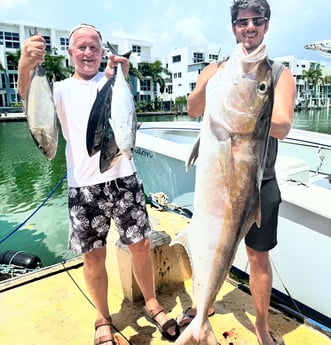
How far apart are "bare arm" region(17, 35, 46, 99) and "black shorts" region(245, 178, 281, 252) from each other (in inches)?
61.4

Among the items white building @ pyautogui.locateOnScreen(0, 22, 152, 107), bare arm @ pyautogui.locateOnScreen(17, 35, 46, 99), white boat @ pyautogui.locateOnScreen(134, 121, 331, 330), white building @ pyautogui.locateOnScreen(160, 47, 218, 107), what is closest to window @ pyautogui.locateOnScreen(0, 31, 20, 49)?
white building @ pyautogui.locateOnScreen(0, 22, 152, 107)

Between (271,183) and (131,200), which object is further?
(131,200)

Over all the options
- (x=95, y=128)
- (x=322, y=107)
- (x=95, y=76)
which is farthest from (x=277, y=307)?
(x=322, y=107)

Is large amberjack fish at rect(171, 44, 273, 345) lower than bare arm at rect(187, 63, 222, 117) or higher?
lower

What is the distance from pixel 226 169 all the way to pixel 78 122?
1135mm

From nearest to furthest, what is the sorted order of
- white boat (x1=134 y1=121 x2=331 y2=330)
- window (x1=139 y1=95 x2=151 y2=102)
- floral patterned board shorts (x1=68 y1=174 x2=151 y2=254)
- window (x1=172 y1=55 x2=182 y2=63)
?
floral patterned board shorts (x1=68 y1=174 x2=151 y2=254) < white boat (x1=134 y1=121 x2=331 y2=330) < window (x1=139 y1=95 x2=151 y2=102) < window (x1=172 y1=55 x2=182 y2=63)

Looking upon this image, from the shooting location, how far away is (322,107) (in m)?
87.3

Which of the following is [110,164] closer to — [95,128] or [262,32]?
[95,128]

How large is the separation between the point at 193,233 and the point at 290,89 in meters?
1.01

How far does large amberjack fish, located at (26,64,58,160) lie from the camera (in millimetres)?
1936

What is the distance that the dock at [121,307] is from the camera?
8.53 ft

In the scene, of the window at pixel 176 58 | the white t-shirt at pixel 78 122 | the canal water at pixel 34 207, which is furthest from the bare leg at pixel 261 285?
the window at pixel 176 58

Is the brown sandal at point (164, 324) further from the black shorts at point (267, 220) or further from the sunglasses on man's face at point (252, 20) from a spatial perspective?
the sunglasses on man's face at point (252, 20)

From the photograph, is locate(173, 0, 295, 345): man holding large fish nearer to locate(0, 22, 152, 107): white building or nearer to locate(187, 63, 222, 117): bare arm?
locate(187, 63, 222, 117): bare arm
